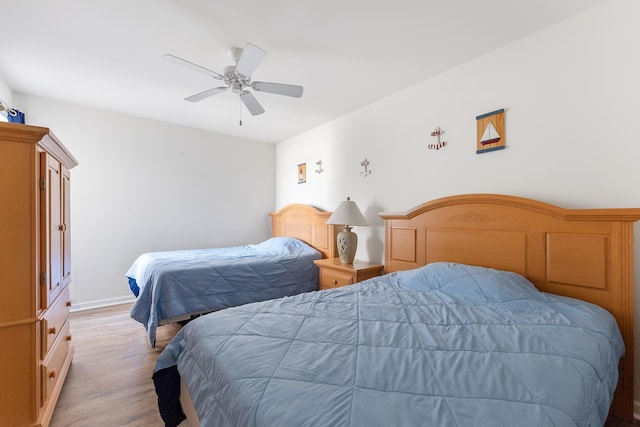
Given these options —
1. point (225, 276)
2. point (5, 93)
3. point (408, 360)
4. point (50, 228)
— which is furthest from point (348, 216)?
point (5, 93)

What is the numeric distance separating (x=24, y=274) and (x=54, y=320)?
539mm

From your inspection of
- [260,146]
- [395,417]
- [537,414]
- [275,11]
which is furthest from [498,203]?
[260,146]

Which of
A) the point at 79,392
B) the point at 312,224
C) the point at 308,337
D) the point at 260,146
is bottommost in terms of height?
the point at 79,392

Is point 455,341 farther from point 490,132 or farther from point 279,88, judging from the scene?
point 279,88

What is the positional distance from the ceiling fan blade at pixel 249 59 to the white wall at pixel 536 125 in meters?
1.55

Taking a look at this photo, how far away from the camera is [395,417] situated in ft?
2.46

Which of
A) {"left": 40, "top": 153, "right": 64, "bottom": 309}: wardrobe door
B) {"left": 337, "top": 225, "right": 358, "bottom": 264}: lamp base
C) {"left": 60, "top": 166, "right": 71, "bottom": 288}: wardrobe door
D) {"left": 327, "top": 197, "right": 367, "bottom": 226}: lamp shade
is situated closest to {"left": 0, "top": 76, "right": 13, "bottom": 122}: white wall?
{"left": 60, "top": 166, "right": 71, "bottom": 288}: wardrobe door

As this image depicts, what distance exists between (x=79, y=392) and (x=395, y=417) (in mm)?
2278

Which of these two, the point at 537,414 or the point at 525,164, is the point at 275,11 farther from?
the point at 537,414

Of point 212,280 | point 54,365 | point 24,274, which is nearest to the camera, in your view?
point 24,274

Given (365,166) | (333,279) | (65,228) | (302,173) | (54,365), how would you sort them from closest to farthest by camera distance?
(54,365) → (65,228) → (333,279) → (365,166) → (302,173)

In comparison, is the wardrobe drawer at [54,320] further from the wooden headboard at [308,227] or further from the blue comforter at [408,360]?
the wooden headboard at [308,227]

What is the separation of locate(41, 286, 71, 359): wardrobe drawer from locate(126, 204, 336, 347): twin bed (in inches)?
21.1

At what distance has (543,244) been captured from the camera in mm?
1854
